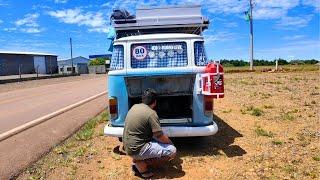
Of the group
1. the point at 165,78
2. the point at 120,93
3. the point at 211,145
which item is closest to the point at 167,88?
the point at 165,78

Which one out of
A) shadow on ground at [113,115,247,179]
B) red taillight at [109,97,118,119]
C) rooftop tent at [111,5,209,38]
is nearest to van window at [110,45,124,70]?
red taillight at [109,97,118,119]

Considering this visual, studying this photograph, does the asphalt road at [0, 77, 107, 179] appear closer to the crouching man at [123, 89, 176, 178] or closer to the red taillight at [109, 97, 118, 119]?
the red taillight at [109, 97, 118, 119]

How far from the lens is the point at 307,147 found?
788 centimetres

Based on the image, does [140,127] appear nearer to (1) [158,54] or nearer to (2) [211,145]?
(1) [158,54]

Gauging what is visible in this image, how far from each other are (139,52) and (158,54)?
347mm

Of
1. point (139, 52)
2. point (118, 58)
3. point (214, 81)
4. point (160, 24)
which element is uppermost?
point (160, 24)

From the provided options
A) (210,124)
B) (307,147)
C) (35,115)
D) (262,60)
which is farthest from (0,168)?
(262,60)

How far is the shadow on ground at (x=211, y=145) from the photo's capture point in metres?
7.84

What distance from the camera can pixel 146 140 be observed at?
21.8 feet

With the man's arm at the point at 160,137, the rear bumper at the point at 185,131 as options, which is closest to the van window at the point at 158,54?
the rear bumper at the point at 185,131

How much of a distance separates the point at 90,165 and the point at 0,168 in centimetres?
151

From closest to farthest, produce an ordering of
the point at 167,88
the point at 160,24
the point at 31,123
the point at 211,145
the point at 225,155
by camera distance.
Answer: the point at 225,155 → the point at 167,88 → the point at 211,145 → the point at 160,24 → the point at 31,123

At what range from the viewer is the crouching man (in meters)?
6.55

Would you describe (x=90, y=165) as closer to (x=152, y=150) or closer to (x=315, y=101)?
(x=152, y=150)
